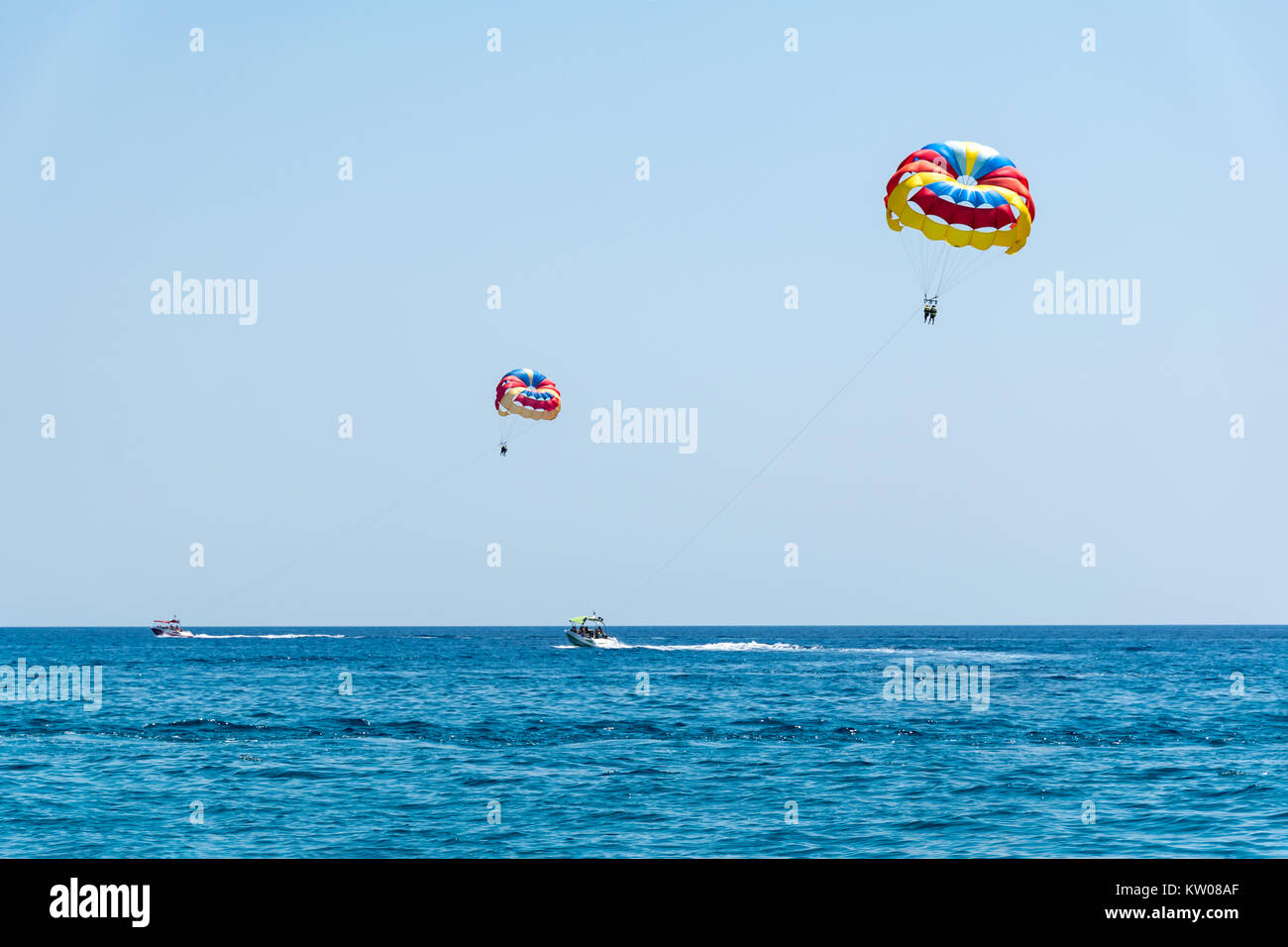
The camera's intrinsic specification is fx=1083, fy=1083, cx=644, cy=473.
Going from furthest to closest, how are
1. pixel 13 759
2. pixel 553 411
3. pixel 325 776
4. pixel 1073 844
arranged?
pixel 553 411 < pixel 13 759 < pixel 325 776 < pixel 1073 844

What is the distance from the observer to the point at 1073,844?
20719mm

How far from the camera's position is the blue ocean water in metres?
21.2

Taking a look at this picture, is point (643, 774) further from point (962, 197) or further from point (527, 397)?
point (527, 397)

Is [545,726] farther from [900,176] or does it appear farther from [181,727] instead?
[900,176]

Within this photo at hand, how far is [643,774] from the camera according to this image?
28422 millimetres

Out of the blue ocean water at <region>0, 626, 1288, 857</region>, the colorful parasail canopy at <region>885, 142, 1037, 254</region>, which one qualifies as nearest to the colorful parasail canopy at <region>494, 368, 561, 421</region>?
the blue ocean water at <region>0, 626, 1288, 857</region>

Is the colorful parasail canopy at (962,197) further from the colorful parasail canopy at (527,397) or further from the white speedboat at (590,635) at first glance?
the white speedboat at (590,635)

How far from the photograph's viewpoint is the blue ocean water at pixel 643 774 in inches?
833

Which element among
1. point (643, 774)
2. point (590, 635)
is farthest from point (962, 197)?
point (590, 635)

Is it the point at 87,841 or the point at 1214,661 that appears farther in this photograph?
the point at 1214,661

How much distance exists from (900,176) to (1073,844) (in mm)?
19592
